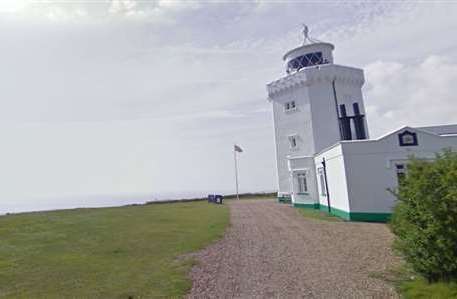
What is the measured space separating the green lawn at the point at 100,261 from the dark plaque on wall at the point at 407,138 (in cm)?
1028

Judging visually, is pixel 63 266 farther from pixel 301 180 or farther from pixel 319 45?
pixel 319 45

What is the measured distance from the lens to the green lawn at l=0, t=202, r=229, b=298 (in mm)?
7043

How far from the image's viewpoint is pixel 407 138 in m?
16.9

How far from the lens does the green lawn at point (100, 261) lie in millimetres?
7043

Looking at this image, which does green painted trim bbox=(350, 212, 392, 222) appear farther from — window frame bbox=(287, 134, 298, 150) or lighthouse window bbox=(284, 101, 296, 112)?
lighthouse window bbox=(284, 101, 296, 112)

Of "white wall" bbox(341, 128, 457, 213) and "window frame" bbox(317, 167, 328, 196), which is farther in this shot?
"window frame" bbox(317, 167, 328, 196)

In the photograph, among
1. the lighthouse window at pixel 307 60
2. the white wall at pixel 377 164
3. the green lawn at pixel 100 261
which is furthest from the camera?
the lighthouse window at pixel 307 60

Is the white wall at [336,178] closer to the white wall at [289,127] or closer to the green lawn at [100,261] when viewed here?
the white wall at [289,127]

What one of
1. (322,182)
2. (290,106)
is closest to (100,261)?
(322,182)

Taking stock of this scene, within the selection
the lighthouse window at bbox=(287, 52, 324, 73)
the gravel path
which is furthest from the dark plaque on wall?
the lighthouse window at bbox=(287, 52, 324, 73)

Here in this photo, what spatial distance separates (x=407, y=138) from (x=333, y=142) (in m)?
10.9

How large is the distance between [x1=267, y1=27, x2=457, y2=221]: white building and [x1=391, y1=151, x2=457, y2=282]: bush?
439 inches

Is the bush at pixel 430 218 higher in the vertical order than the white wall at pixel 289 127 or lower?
lower

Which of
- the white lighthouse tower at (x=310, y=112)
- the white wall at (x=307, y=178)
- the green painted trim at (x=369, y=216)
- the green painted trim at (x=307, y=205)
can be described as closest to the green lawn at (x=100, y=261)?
the green painted trim at (x=369, y=216)
